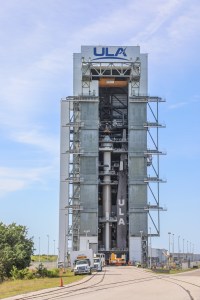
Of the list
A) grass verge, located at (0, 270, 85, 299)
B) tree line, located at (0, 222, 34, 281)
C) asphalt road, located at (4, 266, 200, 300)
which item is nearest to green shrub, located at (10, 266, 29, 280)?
tree line, located at (0, 222, 34, 281)

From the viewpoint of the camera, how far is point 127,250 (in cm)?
10988

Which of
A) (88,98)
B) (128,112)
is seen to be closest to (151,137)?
(128,112)

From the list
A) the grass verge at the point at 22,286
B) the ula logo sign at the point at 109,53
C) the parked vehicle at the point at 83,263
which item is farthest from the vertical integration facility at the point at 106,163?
the grass verge at the point at 22,286

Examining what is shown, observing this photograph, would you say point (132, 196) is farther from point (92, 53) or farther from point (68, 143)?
point (92, 53)

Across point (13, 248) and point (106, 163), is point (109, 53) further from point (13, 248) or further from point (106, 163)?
point (13, 248)

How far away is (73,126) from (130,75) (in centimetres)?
1568

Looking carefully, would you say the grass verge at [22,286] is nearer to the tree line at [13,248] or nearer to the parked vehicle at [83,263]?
the tree line at [13,248]

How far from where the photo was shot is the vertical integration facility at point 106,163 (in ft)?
363

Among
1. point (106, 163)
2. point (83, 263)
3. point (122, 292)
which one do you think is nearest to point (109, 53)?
point (106, 163)

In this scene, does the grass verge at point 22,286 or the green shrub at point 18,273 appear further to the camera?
the green shrub at point 18,273

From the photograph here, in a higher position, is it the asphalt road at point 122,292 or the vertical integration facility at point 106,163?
the vertical integration facility at point 106,163

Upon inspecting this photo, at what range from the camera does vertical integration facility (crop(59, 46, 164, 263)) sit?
111 metres

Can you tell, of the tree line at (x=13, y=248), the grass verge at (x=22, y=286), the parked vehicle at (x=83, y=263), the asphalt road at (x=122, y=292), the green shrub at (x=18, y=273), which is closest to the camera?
the asphalt road at (x=122, y=292)

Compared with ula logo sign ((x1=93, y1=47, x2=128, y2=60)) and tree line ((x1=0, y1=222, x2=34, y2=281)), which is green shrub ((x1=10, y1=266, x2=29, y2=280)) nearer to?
tree line ((x1=0, y1=222, x2=34, y2=281))
